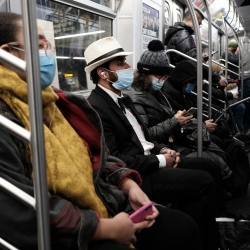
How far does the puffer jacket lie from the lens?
8.77ft

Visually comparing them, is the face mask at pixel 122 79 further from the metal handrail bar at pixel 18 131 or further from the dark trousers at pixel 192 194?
the metal handrail bar at pixel 18 131

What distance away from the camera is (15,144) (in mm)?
1130

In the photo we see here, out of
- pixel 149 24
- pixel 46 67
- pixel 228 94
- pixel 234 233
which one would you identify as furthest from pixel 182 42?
pixel 46 67

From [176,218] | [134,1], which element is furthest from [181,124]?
[134,1]

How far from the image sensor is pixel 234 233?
6.71 feet

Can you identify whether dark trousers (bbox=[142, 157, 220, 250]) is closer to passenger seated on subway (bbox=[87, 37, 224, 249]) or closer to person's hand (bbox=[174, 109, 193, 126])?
passenger seated on subway (bbox=[87, 37, 224, 249])

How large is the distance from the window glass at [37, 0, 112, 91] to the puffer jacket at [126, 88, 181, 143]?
66 centimetres

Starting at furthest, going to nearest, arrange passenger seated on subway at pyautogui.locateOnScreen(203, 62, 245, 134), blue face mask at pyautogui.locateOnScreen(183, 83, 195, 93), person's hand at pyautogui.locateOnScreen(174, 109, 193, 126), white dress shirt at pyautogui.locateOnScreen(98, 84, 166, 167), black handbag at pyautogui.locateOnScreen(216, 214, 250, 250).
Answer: passenger seated on subway at pyautogui.locateOnScreen(203, 62, 245, 134), blue face mask at pyautogui.locateOnScreen(183, 83, 195, 93), person's hand at pyautogui.locateOnScreen(174, 109, 193, 126), white dress shirt at pyautogui.locateOnScreen(98, 84, 166, 167), black handbag at pyautogui.locateOnScreen(216, 214, 250, 250)

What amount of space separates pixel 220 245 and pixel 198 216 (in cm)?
22

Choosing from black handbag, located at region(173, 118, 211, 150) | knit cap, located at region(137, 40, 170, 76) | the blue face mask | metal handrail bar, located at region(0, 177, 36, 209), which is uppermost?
knit cap, located at region(137, 40, 170, 76)

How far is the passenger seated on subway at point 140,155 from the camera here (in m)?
2.06

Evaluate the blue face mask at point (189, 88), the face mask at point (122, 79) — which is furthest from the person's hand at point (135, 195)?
the blue face mask at point (189, 88)

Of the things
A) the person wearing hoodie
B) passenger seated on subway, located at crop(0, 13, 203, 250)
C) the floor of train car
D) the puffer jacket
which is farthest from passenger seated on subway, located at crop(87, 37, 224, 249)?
the person wearing hoodie

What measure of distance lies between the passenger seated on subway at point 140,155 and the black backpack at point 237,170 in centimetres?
115
